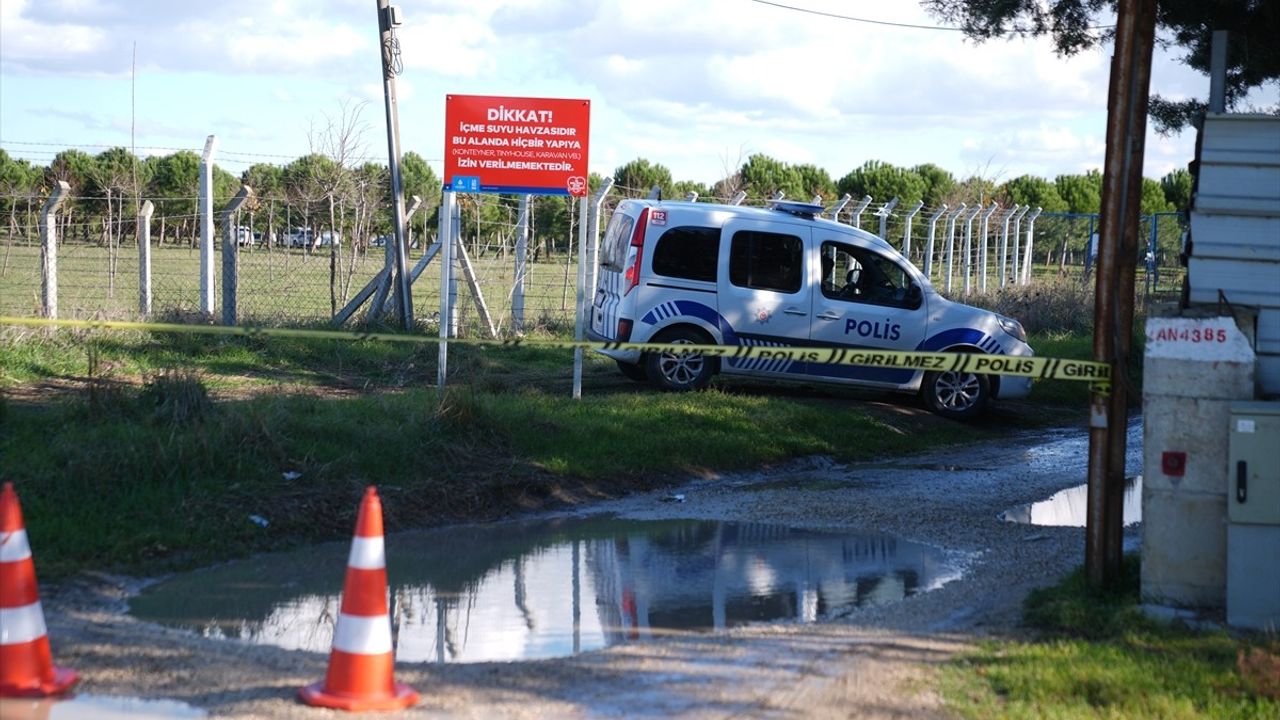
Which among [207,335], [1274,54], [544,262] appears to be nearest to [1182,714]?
[1274,54]

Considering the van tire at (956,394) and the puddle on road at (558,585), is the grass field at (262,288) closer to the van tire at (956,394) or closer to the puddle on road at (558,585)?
the van tire at (956,394)

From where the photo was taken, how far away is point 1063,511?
1037 cm

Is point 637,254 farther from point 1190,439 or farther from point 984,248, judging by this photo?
point 984,248

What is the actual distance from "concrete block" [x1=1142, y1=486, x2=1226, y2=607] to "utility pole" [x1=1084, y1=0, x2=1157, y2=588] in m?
0.35

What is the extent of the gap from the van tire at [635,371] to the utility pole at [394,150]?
3.72 meters

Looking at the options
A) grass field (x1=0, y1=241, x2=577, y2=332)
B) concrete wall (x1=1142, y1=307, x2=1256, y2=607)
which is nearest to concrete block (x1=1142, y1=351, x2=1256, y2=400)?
concrete wall (x1=1142, y1=307, x2=1256, y2=607)

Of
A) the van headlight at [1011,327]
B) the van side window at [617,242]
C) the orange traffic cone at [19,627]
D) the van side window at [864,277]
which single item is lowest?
the orange traffic cone at [19,627]

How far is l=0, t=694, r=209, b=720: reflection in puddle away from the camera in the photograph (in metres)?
5.09

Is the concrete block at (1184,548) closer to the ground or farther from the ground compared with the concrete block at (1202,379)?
closer to the ground

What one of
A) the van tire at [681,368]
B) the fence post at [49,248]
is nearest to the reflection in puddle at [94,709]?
the van tire at [681,368]

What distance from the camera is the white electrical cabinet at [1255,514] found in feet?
20.5

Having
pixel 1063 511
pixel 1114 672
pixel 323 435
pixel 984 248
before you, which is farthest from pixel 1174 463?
pixel 984 248

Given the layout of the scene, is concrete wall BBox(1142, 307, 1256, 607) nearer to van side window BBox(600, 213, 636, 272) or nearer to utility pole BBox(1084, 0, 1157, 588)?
utility pole BBox(1084, 0, 1157, 588)

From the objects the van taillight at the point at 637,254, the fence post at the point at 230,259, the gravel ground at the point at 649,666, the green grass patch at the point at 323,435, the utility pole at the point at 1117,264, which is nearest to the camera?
the gravel ground at the point at 649,666
